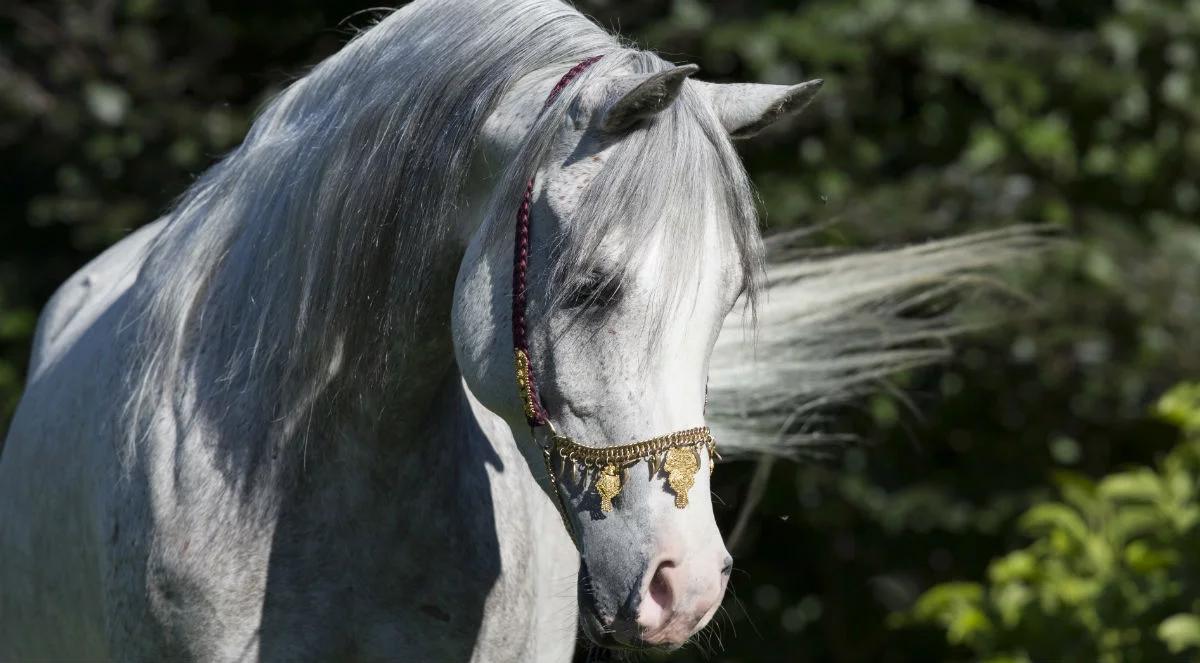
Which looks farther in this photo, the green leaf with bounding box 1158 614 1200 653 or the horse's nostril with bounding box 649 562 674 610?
the green leaf with bounding box 1158 614 1200 653

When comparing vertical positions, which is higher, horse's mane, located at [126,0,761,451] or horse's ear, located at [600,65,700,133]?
horse's ear, located at [600,65,700,133]

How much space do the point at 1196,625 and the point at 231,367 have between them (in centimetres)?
199

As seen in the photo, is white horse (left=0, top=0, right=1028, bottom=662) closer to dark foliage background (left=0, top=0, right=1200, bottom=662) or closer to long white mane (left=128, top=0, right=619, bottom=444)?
long white mane (left=128, top=0, right=619, bottom=444)

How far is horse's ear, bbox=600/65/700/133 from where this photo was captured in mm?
1640

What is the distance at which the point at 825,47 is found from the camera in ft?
14.9

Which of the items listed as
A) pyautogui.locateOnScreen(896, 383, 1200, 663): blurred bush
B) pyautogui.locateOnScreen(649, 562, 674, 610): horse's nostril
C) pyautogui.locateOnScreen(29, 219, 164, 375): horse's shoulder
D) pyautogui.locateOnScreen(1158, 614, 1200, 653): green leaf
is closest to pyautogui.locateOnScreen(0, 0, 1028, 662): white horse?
pyautogui.locateOnScreen(649, 562, 674, 610): horse's nostril

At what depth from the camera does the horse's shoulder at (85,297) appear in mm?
2664

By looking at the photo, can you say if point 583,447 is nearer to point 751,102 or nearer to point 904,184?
point 751,102

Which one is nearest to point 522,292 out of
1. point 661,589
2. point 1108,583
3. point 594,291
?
point 594,291

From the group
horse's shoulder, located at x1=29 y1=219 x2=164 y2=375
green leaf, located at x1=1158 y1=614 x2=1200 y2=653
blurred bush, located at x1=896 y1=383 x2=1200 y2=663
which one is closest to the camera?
horse's shoulder, located at x1=29 y1=219 x2=164 y2=375

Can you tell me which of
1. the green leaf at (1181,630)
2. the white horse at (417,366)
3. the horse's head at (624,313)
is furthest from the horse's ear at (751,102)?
the green leaf at (1181,630)

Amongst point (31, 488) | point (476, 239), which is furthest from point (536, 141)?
point (31, 488)

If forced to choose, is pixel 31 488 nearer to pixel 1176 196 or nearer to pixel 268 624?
pixel 268 624

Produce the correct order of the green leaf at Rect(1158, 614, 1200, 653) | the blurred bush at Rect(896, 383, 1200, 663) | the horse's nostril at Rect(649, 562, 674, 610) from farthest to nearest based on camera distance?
1. the blurred bush at Rect(896, 383, 1200, 663)
2. the green leaf at Rect(1158, 614, 1200, 653)
3. the horse's nostril at Rect(649, 562, 674, 610)
